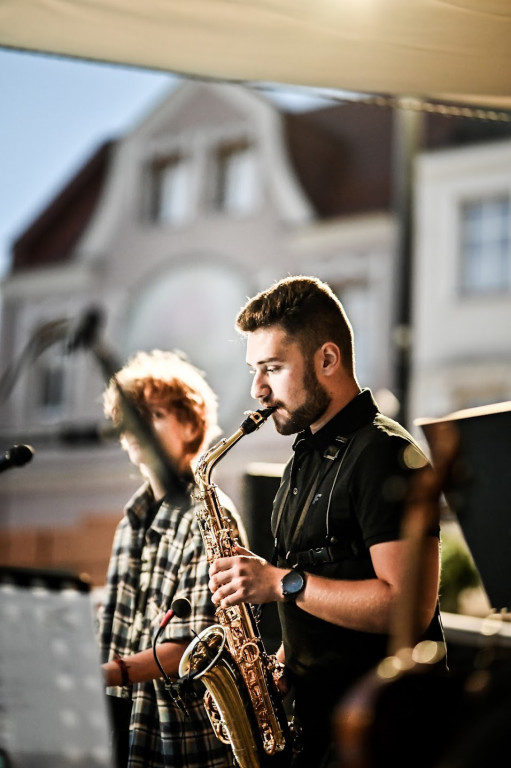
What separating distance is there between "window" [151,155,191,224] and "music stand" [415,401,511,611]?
768 inches

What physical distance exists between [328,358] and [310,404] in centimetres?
15

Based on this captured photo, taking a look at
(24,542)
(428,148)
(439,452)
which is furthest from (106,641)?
(428,148)

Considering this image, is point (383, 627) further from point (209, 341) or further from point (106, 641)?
point (209, 341)

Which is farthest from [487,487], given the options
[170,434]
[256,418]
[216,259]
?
[216,259]

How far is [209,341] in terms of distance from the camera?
65.8 feet

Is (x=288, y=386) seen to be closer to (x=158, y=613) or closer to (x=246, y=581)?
(x=246, y=581)

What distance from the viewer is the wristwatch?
2.65m

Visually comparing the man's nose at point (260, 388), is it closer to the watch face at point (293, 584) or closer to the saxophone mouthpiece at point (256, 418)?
the saxophone mouthpiece at point (256, 418)

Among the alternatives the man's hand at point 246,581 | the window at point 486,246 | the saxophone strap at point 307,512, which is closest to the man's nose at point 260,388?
the saxophone strap at point 307,512

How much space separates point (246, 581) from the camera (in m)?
2.71

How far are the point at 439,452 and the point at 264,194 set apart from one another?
19125 mm

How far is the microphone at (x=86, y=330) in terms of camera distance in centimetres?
264

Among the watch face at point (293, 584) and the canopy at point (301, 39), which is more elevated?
the canopy at point (301, 39)

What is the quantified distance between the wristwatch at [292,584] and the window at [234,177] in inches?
735
